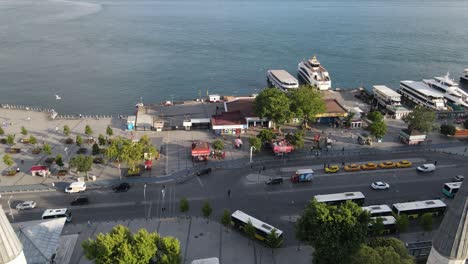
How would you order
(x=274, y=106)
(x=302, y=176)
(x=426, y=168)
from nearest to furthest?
(x=302, y=176)
(x=426, y=168)
(x=274, y=106)

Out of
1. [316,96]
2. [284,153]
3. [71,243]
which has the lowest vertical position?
[71,243]

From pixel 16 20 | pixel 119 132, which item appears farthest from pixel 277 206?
pixel 16 20

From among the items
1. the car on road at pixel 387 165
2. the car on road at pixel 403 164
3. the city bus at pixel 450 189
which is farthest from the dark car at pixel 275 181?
the city bus at pixel 450 189

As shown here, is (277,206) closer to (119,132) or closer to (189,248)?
(189,248)

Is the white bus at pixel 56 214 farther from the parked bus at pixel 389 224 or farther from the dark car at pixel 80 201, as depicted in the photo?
the parked bus at pixel 389 224

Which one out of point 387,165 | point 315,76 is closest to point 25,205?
point 387,165

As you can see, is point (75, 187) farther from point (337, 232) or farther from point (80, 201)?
point (337, 232)

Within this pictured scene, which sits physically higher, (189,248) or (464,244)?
→ (464,244)
